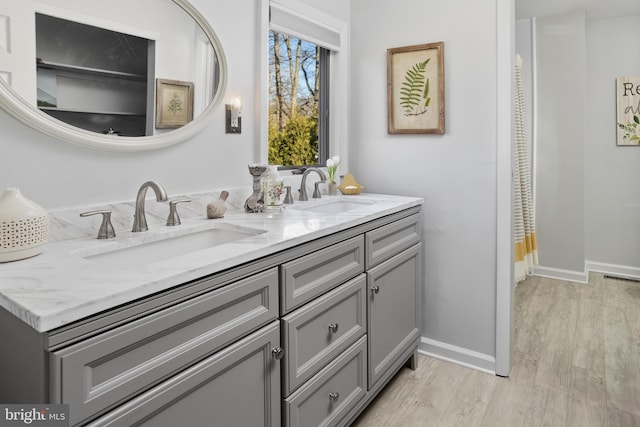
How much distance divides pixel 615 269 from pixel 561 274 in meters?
0.57

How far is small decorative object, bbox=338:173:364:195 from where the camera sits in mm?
2529

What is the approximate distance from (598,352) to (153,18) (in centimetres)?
295

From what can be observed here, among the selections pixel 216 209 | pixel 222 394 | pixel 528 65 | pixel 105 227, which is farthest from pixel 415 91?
pixel 528 65

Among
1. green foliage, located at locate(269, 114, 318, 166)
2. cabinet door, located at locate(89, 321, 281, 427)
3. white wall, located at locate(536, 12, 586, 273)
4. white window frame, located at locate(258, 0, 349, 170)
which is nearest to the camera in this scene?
cabinet door, located at locate(89, 321, 281, 427)

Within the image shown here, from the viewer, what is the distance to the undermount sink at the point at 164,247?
135 cm

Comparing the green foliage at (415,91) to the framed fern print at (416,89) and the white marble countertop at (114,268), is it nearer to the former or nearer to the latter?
the framed fern print at (416,89)

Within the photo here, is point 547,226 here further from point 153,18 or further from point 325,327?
point 153,18

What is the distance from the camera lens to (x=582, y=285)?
3.83 metres

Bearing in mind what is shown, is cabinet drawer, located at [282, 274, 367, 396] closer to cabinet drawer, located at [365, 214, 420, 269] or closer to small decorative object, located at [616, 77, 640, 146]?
cabinet drawer, located at [365, 214, 420, 269]

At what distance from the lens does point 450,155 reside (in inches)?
94.8

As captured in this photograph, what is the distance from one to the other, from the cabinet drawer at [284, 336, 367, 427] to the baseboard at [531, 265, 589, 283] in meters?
2.94

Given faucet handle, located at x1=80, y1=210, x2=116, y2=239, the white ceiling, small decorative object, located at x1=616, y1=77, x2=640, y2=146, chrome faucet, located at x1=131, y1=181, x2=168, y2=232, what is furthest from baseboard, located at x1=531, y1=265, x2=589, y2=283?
faucet handle, located at x1=80, y1=210, x2=116, y2=239

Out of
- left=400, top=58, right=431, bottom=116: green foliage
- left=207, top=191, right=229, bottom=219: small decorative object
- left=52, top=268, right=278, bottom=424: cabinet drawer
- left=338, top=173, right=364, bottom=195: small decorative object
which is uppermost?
left=400, top=58, right=431, bottom=116: green foliage

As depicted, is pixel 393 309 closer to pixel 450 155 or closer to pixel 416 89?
pixel 450 155
